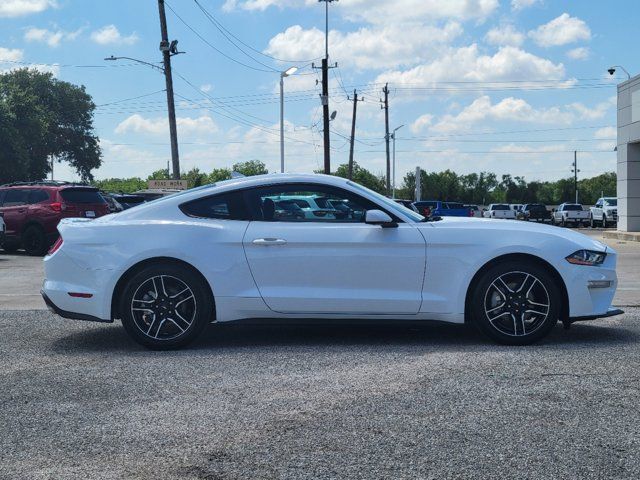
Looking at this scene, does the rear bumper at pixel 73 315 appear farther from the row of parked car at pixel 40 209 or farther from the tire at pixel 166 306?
the row of parked car at pixel 40 209

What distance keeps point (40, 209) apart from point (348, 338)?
48.4ft

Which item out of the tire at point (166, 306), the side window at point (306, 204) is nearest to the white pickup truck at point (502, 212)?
the side window at point (306, 204)

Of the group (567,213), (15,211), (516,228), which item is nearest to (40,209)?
(15,211)

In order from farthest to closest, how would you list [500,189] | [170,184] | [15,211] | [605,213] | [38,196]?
[500,189] < [605,213] < [170,184] < [15,211] < [38,196]

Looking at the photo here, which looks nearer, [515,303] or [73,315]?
[515,303]

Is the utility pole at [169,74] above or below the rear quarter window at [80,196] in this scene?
above

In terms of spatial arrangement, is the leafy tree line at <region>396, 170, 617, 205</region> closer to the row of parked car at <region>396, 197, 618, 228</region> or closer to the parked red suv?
the row of parked car at <region>396, 197, 618, 228</region>

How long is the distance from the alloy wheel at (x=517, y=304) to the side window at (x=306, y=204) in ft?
3.87

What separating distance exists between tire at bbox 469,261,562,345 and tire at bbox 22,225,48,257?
51.5 feet

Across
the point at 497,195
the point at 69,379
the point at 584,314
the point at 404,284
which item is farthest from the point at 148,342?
the point at 497,195

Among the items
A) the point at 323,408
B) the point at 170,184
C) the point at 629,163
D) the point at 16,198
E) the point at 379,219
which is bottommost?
the point at 323,408

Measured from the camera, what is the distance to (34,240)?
19.8 meters

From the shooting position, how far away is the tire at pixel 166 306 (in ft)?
20.5

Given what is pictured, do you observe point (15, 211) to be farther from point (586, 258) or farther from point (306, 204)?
point (586, 258)
